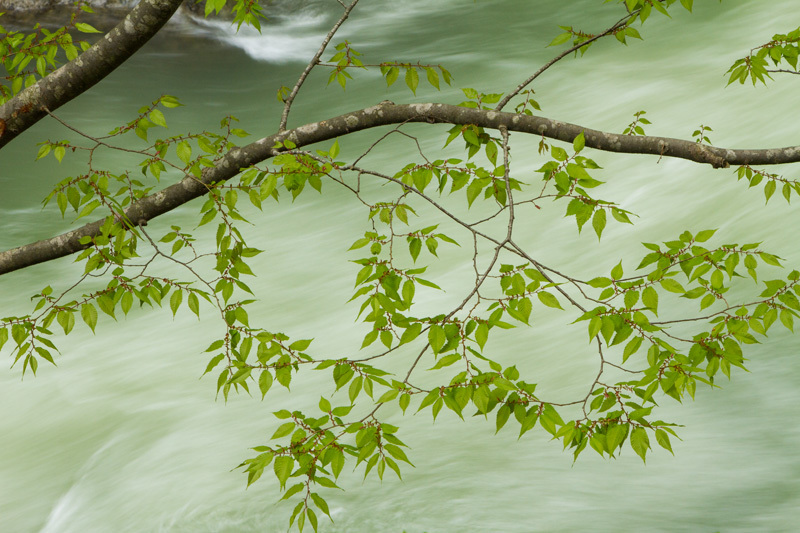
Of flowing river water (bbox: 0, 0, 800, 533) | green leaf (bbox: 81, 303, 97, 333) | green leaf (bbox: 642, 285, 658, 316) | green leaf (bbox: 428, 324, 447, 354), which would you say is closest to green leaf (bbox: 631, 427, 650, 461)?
green leaf (bbox: 642, 285, 658, 316)

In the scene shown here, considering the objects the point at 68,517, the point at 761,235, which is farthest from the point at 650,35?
the point at 68,517

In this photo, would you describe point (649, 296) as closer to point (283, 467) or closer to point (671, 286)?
point (671, 286)

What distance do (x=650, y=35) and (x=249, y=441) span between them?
26.2 ft

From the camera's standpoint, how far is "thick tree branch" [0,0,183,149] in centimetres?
193

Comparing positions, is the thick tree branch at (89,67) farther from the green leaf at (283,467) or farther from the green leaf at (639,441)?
the green leaf at (639,441)

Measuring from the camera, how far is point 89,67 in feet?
6.62

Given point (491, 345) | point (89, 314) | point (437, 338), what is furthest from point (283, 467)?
point (491, 345)

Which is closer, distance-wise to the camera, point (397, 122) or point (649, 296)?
point (649, 296)

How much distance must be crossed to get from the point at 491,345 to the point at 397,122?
3.31 meters

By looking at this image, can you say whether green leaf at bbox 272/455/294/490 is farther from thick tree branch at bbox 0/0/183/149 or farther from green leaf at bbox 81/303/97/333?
thick tree branch at bbox 0/0/183/149

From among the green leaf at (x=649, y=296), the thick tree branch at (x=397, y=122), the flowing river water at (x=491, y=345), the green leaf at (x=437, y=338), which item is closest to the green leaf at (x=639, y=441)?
the green leaf at (x=649, y=296)

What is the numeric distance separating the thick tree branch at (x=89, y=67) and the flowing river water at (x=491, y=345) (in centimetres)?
239

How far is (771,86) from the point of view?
7.67m

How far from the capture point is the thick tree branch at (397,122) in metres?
2.05
